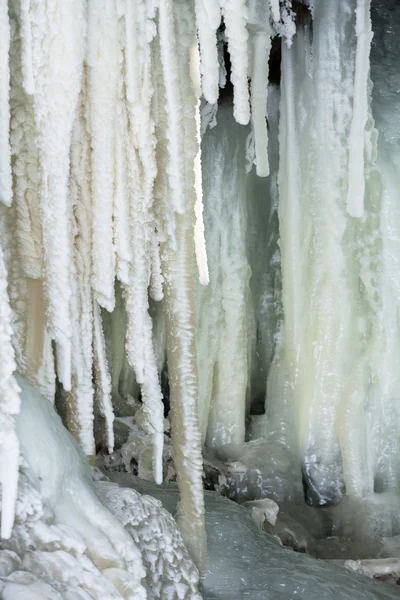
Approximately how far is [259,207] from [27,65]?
2.08 m

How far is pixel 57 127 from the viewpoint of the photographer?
1783 mm

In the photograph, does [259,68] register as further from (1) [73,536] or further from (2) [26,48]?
(1) [73,536]

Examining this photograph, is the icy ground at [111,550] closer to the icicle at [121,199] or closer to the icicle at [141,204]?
the icicle at [141,204]

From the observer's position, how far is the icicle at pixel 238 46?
74.5 inches

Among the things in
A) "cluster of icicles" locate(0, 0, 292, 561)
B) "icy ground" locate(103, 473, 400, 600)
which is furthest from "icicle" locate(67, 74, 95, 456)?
"icy ground" locate(103, 473, 400, 600)

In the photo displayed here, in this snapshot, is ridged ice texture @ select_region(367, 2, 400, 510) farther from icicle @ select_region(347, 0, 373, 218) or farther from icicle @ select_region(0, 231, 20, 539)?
icicle @ select_region(0, 231, 20, 539)

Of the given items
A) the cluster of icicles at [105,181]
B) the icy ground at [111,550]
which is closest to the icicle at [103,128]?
the cluster of icicles at [105,181]

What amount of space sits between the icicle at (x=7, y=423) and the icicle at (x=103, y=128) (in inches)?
18.7

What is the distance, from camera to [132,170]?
1935mm

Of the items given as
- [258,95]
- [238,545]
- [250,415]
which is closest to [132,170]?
[258,95]

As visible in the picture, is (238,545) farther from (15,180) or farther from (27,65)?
(27,65)

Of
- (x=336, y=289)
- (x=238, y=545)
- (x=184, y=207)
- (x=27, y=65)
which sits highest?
(x=27, y=65)

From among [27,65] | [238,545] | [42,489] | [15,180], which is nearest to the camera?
[42,489]

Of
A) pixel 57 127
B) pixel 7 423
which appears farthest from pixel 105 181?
pixel 7 423
